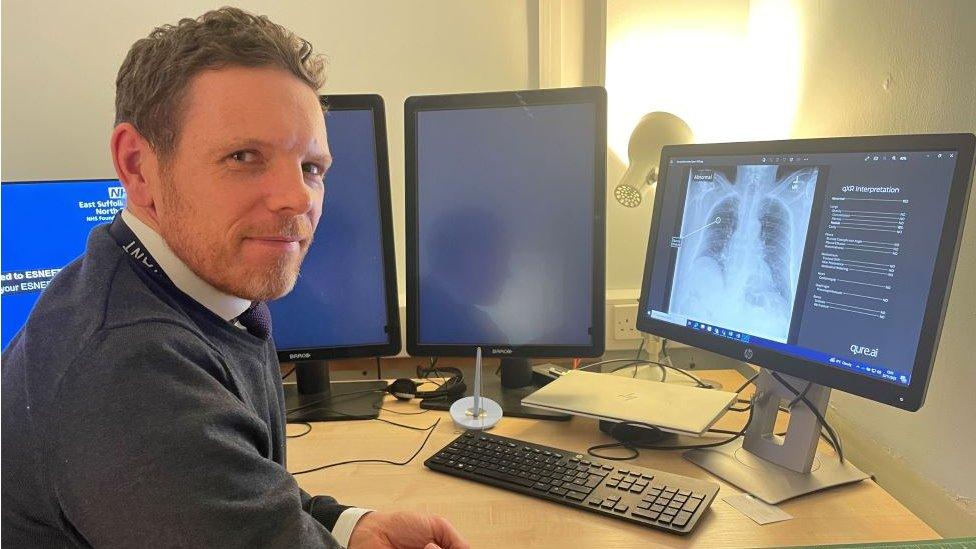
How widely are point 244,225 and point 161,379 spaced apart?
21 centimetres

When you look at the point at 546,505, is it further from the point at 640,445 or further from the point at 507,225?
the point at 507,225

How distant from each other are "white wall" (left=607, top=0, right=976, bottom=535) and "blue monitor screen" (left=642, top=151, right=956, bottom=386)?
17cm

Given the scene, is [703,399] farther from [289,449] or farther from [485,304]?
[289,449]

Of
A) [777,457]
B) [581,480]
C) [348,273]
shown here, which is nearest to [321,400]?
[348,273]

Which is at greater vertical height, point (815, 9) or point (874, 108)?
point (815, 9)

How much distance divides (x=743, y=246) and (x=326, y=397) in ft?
2.92

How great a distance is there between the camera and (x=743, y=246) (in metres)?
1.16

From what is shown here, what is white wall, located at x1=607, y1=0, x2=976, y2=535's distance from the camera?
3.40ft

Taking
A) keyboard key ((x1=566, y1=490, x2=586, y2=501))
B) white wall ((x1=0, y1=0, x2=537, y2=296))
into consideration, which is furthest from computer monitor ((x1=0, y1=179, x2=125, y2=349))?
keyboard key ((x1=566, y1=490, x2=586, y2=501))

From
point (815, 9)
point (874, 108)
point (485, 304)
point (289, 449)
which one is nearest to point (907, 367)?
point (874, 108)

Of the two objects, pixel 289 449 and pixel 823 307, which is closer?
pixel 823 307

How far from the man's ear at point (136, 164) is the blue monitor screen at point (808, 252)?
2.81 feet

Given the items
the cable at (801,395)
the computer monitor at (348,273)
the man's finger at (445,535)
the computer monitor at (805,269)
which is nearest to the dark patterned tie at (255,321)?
the man's finger at (445,535)

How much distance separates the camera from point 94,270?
72cm
